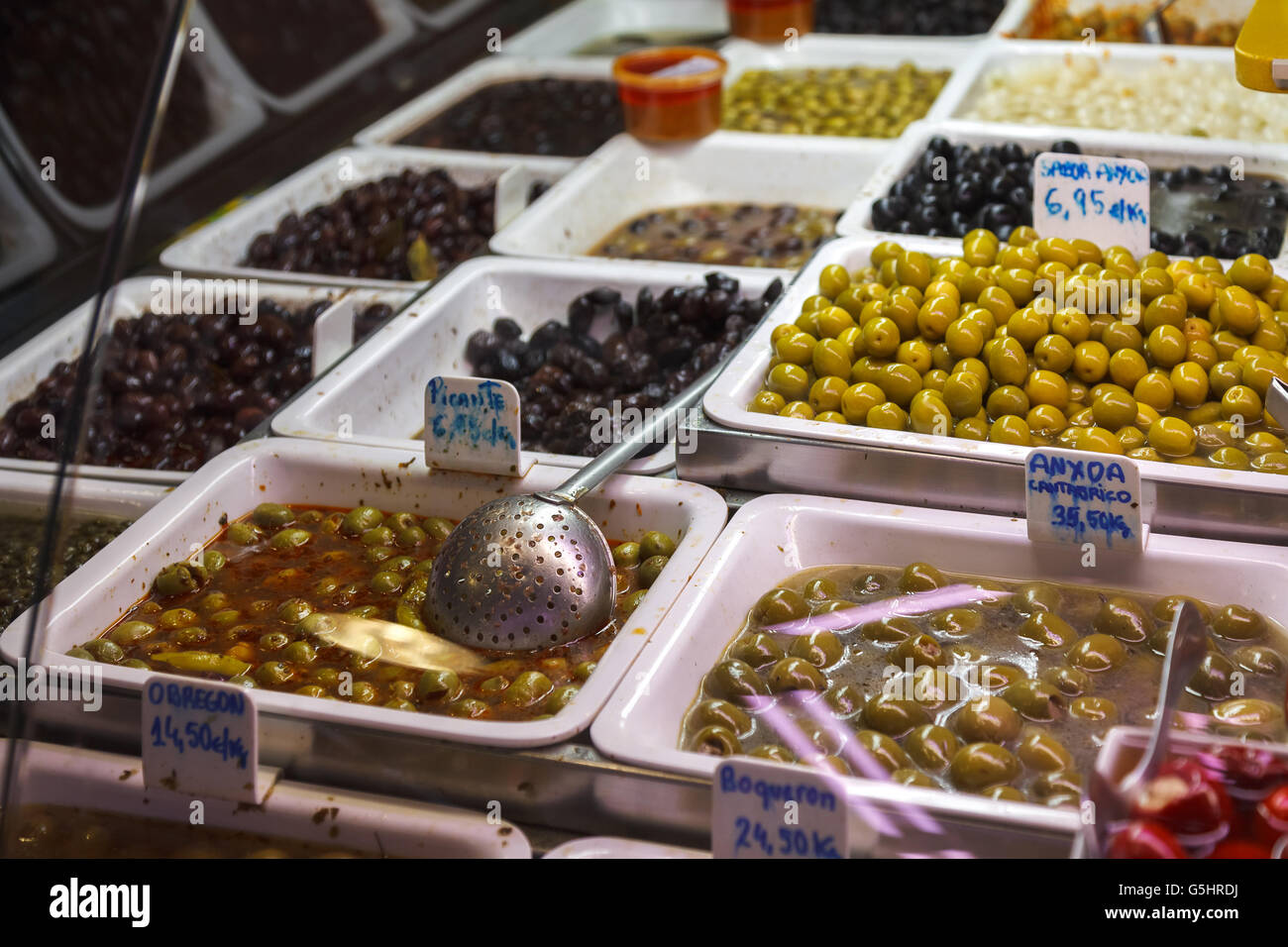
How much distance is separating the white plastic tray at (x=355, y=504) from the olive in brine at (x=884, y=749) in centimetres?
32

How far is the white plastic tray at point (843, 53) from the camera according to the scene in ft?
14.7

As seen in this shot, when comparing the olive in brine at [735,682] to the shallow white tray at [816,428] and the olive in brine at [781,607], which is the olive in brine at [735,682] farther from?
the shallow white tray at [816,428]

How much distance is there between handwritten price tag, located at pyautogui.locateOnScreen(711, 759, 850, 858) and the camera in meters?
1.29

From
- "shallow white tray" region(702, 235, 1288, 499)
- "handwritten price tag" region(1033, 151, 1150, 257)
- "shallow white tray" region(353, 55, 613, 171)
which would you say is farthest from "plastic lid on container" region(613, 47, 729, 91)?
"handwritten price tag" region(1033, 151, 1150, 257)

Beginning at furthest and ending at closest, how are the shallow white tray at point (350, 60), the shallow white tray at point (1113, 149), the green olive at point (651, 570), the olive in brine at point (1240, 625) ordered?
1. the shallow white tray at point (350, 60)
2. the shallow white tray at point (1113, 149)
3. the green olive at point (651, 570)
4. the olive in brine at point (1240, 625)

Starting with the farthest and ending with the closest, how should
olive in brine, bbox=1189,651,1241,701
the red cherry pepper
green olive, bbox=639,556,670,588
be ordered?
green olive, bbox=639,556,670,588 < olive in brine, bbox=1189,651,1241,701 < the red cherry pepper

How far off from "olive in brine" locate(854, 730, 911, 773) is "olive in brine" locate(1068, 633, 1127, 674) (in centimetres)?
31

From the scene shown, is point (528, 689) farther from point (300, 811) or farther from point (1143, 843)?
point (1143, 843)

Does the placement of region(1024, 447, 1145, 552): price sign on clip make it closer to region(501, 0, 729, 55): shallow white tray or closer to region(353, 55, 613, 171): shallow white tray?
region(353, 55, 613, 171): shallow white tray

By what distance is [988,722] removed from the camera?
5.21ft

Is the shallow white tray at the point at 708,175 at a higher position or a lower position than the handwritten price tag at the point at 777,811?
higher

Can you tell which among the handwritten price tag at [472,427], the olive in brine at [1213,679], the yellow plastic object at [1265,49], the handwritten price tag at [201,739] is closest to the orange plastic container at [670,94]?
the handwritten price tag at [472,427]

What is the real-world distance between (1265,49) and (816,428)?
32.5 inches
